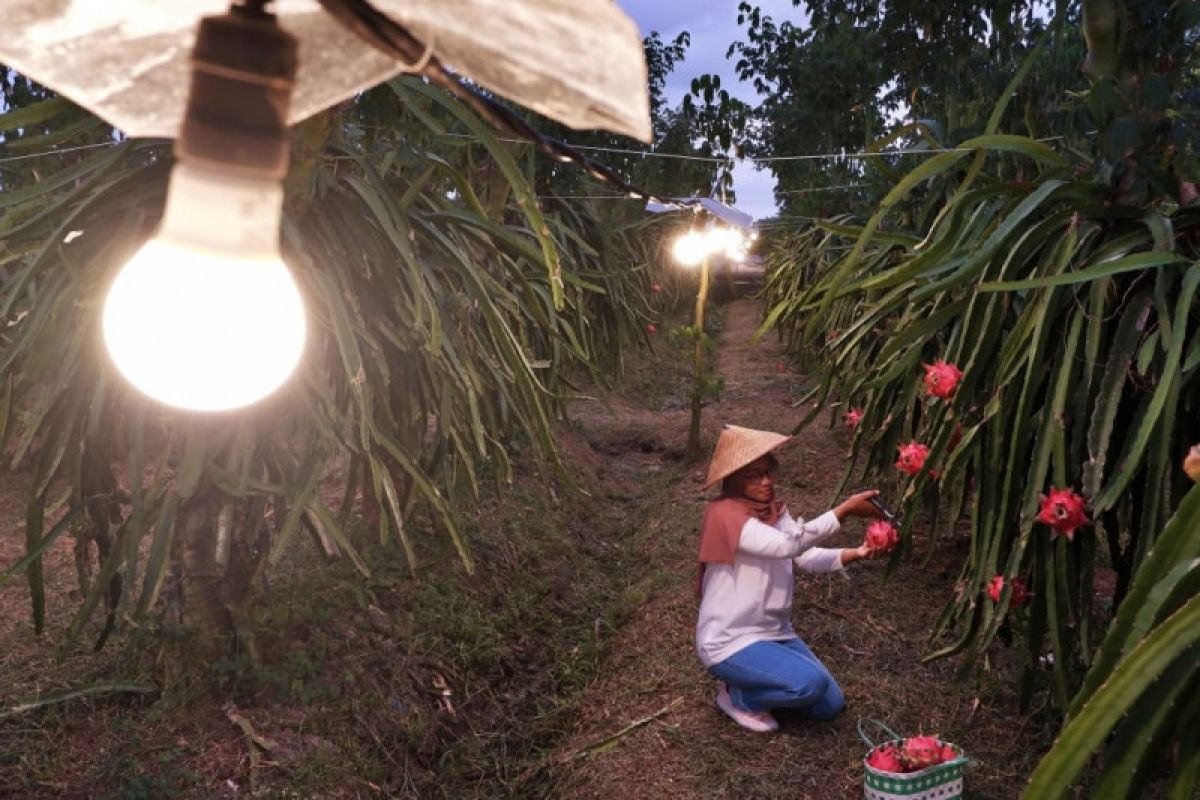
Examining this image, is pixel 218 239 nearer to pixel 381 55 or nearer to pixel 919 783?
pixel 381 55

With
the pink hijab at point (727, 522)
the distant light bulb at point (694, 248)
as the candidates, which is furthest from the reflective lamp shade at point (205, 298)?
the distant light bulb at point (694, 248)

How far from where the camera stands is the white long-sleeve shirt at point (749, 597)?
10.7 feet

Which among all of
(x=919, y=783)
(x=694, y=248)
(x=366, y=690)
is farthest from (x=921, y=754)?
(x=694, y=248)

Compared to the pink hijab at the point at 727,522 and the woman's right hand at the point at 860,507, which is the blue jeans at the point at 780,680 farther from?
the woman's right hand at the point at 860,507

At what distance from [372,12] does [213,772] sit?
2.69m

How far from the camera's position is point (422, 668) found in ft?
12.8

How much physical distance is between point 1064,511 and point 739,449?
3.67ft

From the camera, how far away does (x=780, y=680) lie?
316 cm

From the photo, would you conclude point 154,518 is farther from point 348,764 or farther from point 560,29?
point 560,29

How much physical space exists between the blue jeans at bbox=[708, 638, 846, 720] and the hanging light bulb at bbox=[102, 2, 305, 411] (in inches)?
105

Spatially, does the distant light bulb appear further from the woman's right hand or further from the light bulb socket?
the light bulb socket

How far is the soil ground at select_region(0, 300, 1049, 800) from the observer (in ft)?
9.80

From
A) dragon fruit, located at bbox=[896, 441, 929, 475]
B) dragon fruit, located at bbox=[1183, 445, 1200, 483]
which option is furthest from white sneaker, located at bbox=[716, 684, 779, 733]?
dragon fruit, located at bbox=[1183, 445, 1200, 483]

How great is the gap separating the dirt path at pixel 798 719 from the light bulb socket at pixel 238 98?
8.49 feet
